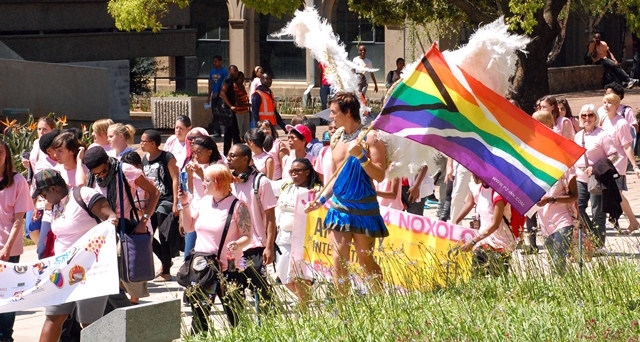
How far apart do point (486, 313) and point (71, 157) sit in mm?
3918

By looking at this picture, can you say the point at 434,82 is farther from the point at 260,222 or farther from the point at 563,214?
the point at 563,214

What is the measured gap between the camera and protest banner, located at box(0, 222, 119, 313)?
783cm

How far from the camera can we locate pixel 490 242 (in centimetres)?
889

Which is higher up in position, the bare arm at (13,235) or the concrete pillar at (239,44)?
the concrete pillar at (239,44)

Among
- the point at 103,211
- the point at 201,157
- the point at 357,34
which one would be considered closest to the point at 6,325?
the point at 103,211

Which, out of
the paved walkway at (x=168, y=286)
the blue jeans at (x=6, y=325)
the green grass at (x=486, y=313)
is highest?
the green grass at (x=486, y=313)

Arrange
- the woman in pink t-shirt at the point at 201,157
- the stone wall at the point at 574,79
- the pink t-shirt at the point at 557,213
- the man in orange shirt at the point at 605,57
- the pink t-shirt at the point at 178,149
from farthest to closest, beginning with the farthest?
1. the stone wall at the point at 574,79
2. the man in orange shirt at the point at 605,57
3. the pink t-shirt at the point at 178,149
4. the pink t-shirt at the point at 557,213
5. the woman in pink t-shirt at the point at 201,157

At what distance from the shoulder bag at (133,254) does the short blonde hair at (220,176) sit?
0.90 meters

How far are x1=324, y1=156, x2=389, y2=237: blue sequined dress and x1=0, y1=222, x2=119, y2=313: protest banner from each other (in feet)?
5.16

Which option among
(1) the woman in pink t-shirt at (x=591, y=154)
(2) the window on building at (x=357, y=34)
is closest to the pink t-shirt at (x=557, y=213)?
(1) the woman in pink t-shirt at (x=591, y=154)

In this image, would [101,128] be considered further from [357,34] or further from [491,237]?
[357,34]

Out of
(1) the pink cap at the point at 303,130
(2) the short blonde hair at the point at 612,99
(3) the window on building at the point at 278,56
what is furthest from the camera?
(3) the window on building at the point at 278,56

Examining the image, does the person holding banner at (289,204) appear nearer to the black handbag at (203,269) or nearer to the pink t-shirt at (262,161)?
the black handbag at (203,269)

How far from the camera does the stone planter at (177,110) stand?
83.5ft
